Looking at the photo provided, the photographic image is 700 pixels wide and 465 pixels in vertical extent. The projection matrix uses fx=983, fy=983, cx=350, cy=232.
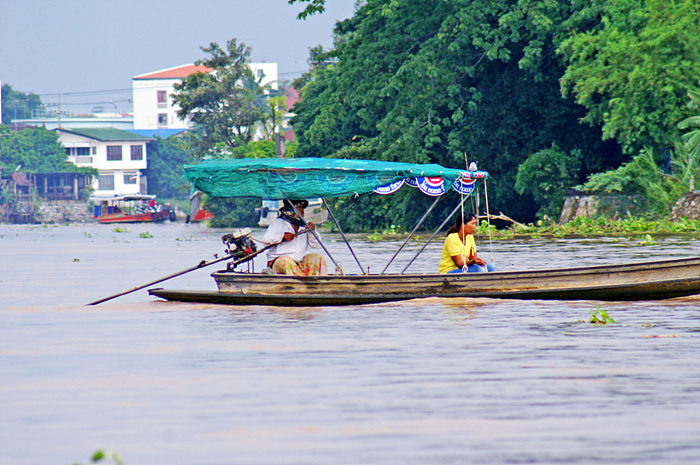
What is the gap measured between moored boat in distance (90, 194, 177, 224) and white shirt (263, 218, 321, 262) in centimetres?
5774

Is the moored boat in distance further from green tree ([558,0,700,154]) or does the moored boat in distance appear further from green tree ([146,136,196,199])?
green tree ([558,0,700,154])

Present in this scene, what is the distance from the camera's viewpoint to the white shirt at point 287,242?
1203 cm

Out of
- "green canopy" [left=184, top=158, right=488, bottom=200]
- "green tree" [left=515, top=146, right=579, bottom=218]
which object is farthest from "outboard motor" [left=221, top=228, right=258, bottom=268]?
"green tree" [left=515, top=146, right=579, bottom=218]

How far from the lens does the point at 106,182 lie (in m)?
85.9

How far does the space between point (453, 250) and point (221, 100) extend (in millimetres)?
53547

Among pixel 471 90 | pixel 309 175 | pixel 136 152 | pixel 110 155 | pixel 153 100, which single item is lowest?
pixel 309 175

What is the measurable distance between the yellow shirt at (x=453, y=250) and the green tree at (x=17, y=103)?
11438 centimetres

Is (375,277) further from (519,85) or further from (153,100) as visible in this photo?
(153,100)

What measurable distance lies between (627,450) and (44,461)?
3.18m

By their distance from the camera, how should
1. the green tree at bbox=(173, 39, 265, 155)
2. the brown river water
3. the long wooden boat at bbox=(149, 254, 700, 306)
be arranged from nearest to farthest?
the brown river water, the long wooden boat at bbox=(149, 254, 700, 306), the green tree at bbox=(173, 39, 265, 155)

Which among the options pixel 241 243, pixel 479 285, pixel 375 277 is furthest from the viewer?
pixel 241 243

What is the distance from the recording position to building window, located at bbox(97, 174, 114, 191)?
85350mm

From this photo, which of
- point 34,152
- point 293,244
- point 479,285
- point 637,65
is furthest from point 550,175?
point 34,152

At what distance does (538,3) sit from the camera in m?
29.1
